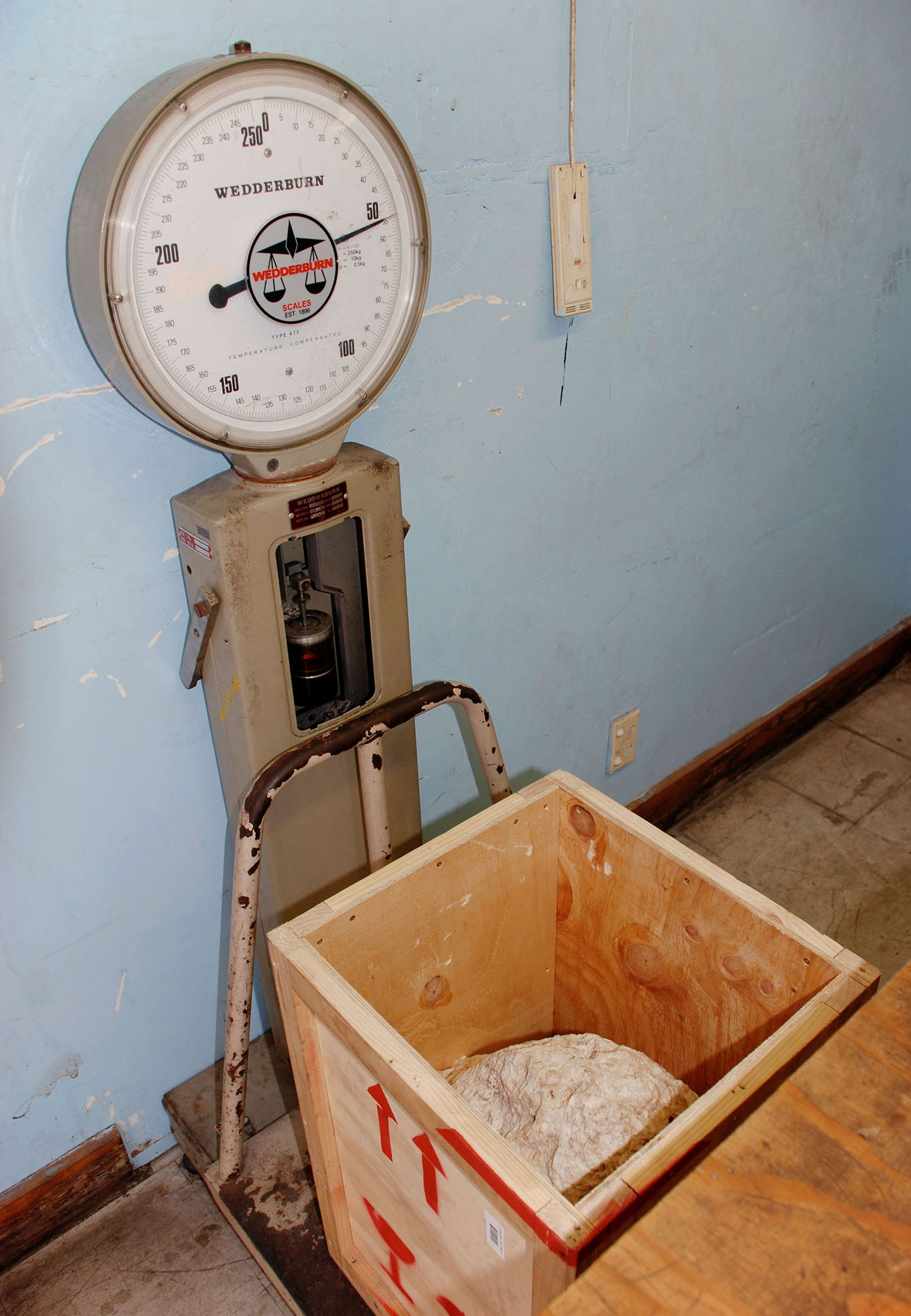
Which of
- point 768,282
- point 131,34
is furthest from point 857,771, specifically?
point 131,34

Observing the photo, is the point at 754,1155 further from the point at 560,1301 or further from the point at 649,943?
the point at 649,943

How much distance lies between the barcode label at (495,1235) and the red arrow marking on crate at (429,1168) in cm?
6

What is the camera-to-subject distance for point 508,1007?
4.64ft

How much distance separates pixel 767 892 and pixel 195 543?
1555 millimetres

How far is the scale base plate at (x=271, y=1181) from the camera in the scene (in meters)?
1.32

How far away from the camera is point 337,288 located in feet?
3.51

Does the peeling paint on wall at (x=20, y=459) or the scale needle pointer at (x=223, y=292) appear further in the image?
the peeling paint on wall at (x=20, y=459)

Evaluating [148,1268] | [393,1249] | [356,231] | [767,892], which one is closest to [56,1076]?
[148,1268]

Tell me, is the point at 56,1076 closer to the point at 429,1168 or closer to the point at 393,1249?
the point at 393,1249

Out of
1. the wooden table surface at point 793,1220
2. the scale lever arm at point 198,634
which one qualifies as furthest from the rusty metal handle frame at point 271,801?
the wooden table surface at point 793,1220

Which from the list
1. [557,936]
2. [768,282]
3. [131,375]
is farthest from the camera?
[768,282]

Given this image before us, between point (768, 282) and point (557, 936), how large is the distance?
136cm

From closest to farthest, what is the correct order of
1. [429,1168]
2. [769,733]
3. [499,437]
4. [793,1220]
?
[793,1220], [429,1168], [499,437], [769,733]

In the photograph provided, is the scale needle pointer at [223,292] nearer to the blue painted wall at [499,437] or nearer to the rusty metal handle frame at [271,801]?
the blue painted wall at [499,437]
